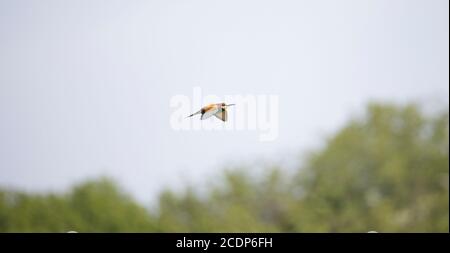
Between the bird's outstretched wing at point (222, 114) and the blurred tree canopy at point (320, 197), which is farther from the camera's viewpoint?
the blurred tree canopy at point (320, 197)

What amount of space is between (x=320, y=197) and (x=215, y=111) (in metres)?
29.4

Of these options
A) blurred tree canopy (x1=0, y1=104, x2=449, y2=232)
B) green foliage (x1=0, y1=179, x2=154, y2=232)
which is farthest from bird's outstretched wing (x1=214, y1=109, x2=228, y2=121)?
green foliage (x1=0, y1=179, x2=154, y2=232)

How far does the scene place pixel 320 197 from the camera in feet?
106

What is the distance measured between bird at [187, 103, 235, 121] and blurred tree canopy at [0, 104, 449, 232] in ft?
82.3

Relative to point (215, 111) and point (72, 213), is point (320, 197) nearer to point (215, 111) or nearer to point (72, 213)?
point (72, 213)

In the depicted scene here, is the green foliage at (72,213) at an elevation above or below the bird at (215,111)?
below

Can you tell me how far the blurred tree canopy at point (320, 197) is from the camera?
29828 millimetres

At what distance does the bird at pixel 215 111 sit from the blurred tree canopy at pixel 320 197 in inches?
988

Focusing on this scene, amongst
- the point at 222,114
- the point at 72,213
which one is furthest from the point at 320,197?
the point at 222,114

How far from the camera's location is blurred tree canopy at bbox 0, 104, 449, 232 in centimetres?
2983

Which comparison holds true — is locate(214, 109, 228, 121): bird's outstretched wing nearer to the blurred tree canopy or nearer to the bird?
the bird

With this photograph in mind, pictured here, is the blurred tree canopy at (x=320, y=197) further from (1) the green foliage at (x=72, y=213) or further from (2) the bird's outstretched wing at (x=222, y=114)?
(2) the bird's outstretched wing at (x=222, y=114)

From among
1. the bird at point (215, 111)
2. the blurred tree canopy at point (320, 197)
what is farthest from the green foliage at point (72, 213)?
the bird at point (215, 111)
